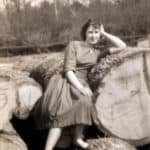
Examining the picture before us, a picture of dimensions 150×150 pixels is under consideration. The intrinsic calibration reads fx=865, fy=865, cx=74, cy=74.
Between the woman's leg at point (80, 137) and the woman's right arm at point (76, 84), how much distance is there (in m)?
0.35

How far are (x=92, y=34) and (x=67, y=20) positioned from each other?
1.84 m

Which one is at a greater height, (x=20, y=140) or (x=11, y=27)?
(x=11, y=27)

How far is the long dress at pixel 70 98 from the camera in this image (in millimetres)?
8570

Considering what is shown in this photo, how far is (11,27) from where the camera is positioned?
11.0 m

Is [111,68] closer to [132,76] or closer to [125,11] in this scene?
[132,76]

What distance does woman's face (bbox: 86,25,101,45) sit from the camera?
902 centimetres

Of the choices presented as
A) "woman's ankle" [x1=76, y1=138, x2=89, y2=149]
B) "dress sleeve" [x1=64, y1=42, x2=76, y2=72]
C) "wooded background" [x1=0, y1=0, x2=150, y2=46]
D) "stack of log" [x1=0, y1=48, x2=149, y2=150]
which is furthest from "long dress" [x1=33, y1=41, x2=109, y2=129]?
"wooded background" [x1=0, y1=0, x2=150, y2=46]

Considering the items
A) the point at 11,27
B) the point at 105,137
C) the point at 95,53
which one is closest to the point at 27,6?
the point at 11,27

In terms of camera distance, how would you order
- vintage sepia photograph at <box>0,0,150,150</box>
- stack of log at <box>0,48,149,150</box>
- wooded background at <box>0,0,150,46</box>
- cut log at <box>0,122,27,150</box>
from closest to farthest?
1. vintage sepia photograph at <box>0,0,150,150</box>
2. stack of log at <box>0,48,149,150</box>
3. cut log at <box>0,122,27,150</box>
4. wooded background at <box>0,0,150,46</box>

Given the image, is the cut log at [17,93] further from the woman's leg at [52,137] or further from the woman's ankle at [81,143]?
the woman's ankle at [81,143]

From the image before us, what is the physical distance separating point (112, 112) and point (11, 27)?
2.76 meters

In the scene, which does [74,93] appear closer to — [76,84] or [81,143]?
[76,84]

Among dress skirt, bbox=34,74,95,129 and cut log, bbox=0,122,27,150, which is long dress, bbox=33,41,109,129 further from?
cut log, bbox=0,122,27,150

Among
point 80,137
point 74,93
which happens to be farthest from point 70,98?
point 80,137
